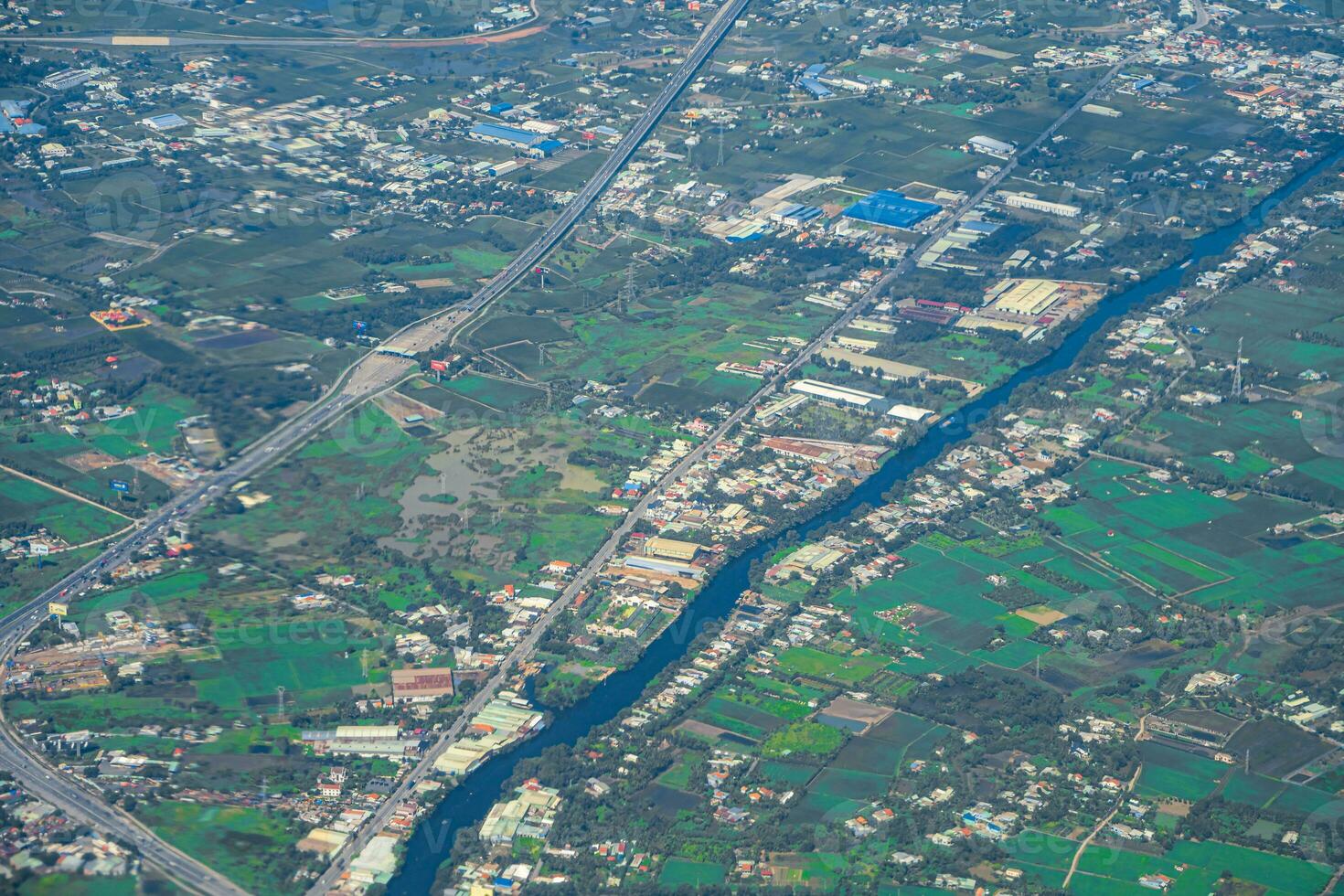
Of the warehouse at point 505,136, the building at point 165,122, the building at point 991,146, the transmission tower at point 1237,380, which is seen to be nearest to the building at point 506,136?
the warehouse at point 505,136

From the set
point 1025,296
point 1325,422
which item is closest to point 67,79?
point 1025,296

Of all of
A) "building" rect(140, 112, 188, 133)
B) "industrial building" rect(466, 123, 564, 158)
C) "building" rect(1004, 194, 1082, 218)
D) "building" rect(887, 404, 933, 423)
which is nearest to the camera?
"building" rect(887, 404, 933, 423)

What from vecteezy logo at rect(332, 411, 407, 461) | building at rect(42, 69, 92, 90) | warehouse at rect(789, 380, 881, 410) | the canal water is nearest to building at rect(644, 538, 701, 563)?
the canal water

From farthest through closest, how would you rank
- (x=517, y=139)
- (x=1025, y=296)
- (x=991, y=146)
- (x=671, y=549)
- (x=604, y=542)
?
(x=517, y=139)
(x=991, y=146)
(x=1025, y=296)
(x=604, y=542)
(x=671, y=549)

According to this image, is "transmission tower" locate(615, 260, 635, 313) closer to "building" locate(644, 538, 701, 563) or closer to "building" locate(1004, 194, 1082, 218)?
"building" locate(1004, 194, 1082, 218)

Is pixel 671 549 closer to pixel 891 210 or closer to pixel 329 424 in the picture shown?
pixel 329 424
